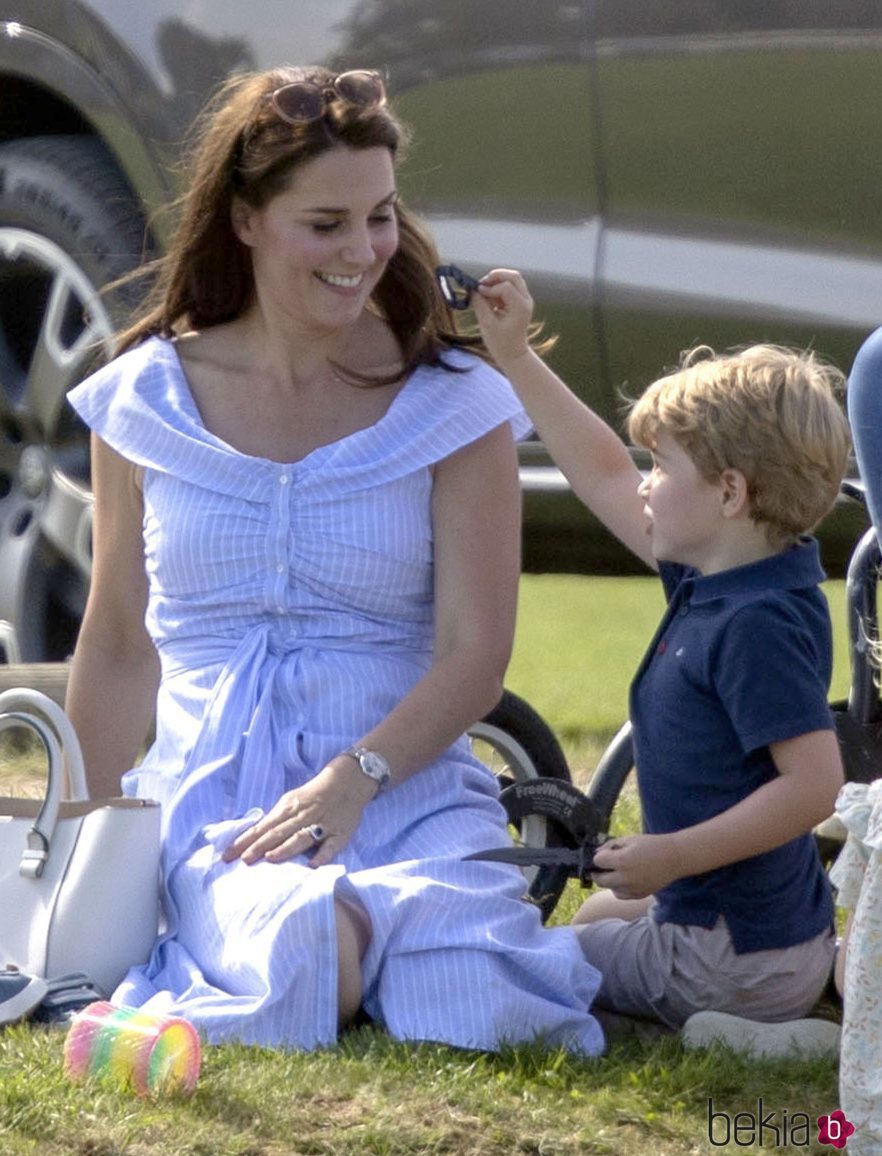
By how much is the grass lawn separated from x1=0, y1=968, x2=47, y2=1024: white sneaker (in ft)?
0.12

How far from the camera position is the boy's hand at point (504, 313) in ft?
12.3

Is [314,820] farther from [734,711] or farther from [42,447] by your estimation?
[42,447]

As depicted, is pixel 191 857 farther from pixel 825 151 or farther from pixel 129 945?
pixel 825 151

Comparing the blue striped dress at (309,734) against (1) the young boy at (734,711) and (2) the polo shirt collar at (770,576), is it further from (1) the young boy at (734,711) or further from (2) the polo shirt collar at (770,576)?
(2) the polo shirt collar at (770,576)

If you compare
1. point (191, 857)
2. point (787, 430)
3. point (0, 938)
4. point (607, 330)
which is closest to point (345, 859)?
point (191, 857)

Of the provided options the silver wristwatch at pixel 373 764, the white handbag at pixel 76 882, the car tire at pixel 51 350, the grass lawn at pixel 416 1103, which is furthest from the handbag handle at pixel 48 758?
the car tire at pixel 51 350

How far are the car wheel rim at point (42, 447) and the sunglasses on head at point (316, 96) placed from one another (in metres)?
1.33

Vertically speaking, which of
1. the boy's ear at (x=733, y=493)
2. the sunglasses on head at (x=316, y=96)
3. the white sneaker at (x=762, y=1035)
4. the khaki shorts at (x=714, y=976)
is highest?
the sunglasses on head at (x=316, y=96)

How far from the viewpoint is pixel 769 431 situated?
3.49 meters

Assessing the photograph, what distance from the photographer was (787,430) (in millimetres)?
3480

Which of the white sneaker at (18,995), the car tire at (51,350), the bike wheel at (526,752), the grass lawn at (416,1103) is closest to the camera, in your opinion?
the grass lawn at (416,1103)

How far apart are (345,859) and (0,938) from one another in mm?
501

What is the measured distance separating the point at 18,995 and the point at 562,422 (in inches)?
46.1

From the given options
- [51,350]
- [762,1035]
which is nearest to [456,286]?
[762,1035]
